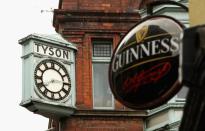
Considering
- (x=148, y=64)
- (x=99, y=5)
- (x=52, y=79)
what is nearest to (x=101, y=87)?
(x=52, y=79)

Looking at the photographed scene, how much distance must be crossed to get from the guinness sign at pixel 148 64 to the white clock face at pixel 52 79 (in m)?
11.8

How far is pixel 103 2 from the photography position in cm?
2648

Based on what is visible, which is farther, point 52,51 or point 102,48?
point 102,48

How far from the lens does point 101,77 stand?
25.5m

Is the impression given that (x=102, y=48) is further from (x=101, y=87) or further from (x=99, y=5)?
(x=99, y=5)

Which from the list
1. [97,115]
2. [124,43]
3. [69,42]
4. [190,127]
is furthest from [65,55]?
[190,127]

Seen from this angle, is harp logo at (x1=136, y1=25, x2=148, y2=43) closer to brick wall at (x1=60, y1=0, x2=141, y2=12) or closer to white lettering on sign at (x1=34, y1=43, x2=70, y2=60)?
white lettering on sign at (x1=34, y1=43, x2=70, y2=60)

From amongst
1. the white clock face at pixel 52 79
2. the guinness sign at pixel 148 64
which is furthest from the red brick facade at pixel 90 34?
the guinness sign at pixel 148 64

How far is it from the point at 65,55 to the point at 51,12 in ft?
4.70

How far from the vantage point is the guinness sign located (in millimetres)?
12188

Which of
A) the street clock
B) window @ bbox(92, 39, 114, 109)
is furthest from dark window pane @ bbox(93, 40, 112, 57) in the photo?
the street clock

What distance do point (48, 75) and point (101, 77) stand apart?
5.00ft

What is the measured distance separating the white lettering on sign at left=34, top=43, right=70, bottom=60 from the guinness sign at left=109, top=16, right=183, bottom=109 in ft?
39.5

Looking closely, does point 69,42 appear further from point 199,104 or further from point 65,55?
point 199,104
